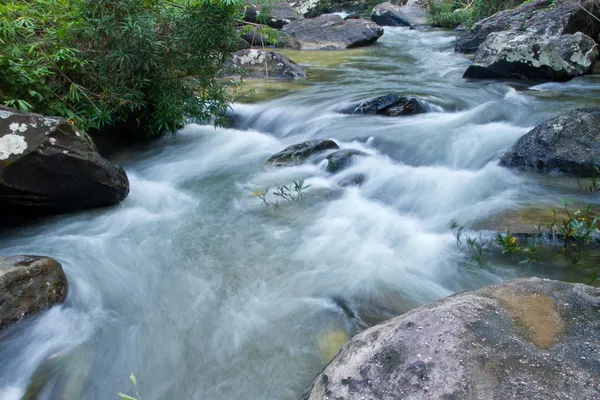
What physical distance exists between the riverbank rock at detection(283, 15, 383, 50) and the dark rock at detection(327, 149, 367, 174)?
1019cm

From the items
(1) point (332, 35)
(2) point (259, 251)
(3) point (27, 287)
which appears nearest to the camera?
(3) point (27, 287)

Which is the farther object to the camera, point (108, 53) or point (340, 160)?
point (340, 160)

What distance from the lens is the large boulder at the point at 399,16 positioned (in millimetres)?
20875

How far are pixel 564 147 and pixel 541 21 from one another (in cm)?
730

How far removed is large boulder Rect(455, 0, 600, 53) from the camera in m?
10.3

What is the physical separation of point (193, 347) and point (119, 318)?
2.29 ft

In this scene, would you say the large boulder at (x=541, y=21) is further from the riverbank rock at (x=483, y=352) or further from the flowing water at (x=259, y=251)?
the riverbank rock at (x=483, y=352)

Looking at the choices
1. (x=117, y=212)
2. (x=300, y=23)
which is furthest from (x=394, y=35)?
(x=117, y=212)

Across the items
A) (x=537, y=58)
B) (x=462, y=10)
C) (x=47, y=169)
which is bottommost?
(x=47, y=169)

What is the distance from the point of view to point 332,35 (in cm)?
1564

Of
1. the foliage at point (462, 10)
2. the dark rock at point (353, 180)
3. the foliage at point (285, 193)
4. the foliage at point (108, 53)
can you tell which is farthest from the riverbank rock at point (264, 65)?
the foliage at point (462, 10)

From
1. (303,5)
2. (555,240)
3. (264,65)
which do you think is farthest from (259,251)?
(303,5)

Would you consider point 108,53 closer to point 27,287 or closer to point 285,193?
point 285,193

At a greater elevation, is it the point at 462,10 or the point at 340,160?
the point at 462,10
